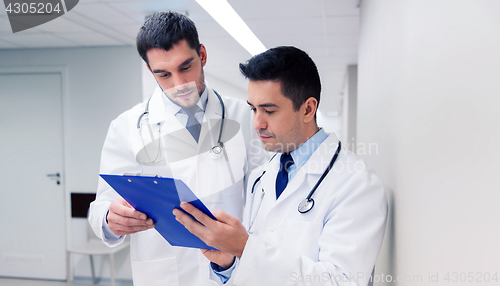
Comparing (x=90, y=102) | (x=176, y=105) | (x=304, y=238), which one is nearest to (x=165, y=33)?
(x=176, y=105)

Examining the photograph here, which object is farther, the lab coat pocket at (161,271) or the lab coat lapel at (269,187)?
the lab coat pocket at (161,271)

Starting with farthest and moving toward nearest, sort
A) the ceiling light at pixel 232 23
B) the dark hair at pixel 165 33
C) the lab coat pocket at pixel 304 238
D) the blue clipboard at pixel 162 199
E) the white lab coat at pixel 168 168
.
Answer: the ceiling light at pixel 232 23 → the white lab coat at pixel 168 168 → the dark hair at pixel 165 33 → the lab coat pocket at pixel 304 238 → the blue clipboard at pixel 162 199

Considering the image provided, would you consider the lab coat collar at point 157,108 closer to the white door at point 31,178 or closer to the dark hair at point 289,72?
the dark hair at point 289,72

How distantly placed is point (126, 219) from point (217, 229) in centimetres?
34

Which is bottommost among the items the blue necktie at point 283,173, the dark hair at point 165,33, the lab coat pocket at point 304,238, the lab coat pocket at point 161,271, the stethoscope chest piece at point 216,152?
the lab coat pocket at point 161,271

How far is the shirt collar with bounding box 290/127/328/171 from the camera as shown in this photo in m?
1.02

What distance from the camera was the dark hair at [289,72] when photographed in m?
0.99

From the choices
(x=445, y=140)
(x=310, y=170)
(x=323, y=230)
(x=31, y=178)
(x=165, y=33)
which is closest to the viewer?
(x=445, y=140)

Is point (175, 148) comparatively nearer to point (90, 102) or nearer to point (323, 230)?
point (323, 230)

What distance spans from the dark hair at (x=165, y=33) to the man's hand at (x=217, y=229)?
0.63 meters

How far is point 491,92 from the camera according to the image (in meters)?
0.42

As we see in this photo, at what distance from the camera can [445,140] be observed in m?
0.57

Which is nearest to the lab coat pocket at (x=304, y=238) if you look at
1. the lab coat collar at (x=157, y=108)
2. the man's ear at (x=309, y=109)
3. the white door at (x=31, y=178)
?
the man's ear at (x=309, y=109)

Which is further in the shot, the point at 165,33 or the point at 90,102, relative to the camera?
the point at 90,102
